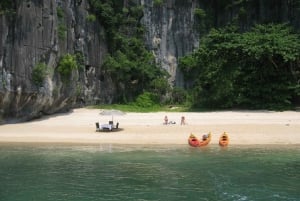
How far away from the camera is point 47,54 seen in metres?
28.7

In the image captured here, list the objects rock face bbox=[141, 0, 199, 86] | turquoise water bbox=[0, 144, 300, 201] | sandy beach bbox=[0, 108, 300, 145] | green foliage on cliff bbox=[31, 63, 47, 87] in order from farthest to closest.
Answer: rock face bbox=[141, 0, 199, 86], green foliage on cliff bbox=[31, 63, 47, 87], sandy beach bbox=[0, 108, 300, 145], turquoise water bbox=[0, 144, 300, 201]

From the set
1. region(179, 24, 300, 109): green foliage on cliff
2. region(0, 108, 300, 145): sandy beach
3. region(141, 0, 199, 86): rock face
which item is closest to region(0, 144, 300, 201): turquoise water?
region(0, 108, 300, 145): sandy beach

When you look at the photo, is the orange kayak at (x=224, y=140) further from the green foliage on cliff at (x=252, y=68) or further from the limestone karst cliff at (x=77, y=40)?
the limestone karst cliff at (x=77, y=40)

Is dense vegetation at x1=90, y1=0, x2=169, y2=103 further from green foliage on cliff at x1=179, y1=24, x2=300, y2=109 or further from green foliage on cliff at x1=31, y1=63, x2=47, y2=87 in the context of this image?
green foliage on cliff at x1=31, y1=63, x2=47, y2=87

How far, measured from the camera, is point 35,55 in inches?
1092

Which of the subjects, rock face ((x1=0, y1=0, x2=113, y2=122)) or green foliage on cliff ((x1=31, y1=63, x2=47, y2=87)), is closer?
rock face ((x1=0, y1=0, x2=113, y2=122))

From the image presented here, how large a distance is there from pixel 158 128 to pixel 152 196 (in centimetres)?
1223

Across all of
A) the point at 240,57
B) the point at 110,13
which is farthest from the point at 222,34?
the point at 110,13

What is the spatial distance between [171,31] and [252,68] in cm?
955

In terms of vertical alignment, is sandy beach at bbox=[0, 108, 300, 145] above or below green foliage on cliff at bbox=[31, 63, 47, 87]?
below

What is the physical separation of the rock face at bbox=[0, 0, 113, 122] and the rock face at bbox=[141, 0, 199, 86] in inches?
326

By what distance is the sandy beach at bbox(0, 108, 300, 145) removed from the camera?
23.8 meters

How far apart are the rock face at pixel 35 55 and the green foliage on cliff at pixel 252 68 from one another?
9.58 metres

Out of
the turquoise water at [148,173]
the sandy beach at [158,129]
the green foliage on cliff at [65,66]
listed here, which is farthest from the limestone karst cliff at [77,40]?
the turquoise water at [148,173]
